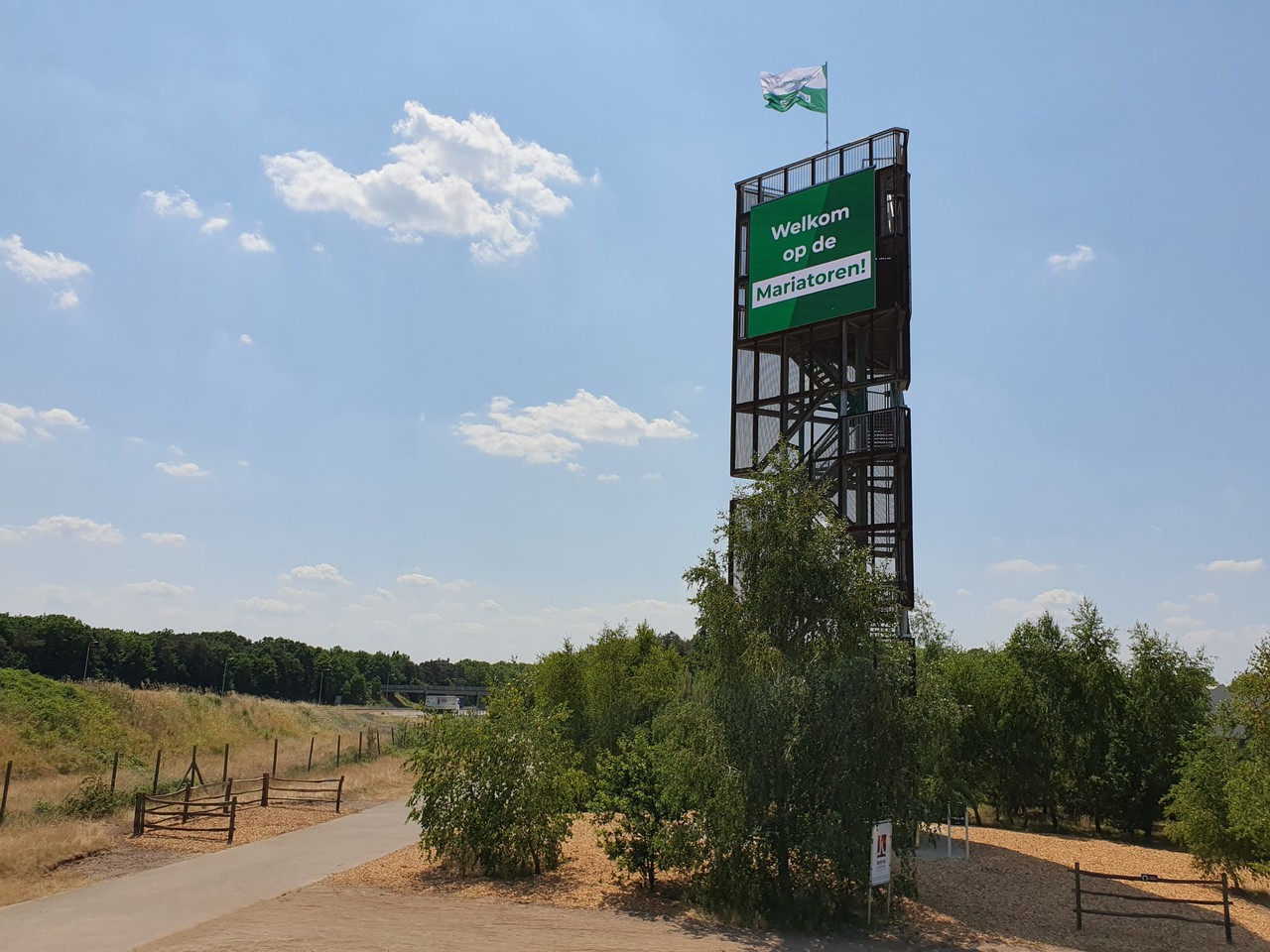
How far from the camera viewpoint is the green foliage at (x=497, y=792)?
18000 mm

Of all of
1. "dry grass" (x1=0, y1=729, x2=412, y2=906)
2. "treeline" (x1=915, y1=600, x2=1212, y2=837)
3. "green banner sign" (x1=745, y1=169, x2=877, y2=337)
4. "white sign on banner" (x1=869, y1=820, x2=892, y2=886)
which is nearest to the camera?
"white sign on banner" (x1=869, y1=820, x2=892, y2=886)

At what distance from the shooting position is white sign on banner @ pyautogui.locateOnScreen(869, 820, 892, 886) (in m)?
14.3

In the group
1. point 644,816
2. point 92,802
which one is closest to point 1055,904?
point 644,816

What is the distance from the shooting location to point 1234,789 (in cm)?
1873

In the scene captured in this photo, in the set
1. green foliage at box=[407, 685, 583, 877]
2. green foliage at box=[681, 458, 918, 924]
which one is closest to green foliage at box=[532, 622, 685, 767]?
green foliage at box=[407, 685, 583, 877]

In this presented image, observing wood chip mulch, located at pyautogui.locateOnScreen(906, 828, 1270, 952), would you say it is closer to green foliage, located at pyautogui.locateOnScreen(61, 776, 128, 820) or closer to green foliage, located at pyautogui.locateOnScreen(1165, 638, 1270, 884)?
green foliage, located at pyautogui.locateOnScreen(1165, 638, 1270, 884)

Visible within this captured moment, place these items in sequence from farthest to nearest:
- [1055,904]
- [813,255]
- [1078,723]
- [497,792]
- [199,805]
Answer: [1078,723] < [199,805] < [813,255] < [497,792] < [1055,904]

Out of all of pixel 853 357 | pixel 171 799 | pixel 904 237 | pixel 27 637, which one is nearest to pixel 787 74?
pixel 904 237

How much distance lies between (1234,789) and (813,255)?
630 inches

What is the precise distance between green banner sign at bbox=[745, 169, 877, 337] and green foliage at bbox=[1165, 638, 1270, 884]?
1221cm

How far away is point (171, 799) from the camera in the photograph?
25516 mm

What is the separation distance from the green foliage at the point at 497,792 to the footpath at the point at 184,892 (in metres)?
2.57

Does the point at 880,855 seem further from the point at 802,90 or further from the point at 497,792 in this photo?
the point at 802,90

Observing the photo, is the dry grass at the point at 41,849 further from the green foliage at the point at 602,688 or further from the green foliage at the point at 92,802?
the green foliage at the point at 602,688
